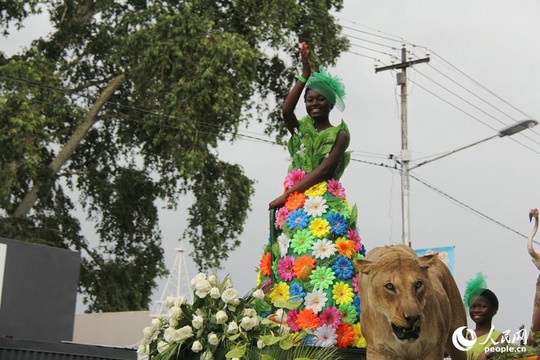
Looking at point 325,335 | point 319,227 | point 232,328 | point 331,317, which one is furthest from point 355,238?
point 232,328

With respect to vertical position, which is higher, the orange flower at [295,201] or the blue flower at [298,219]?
the orange flower at [295,201]

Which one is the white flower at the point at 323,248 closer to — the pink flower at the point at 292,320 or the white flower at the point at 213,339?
the pink flower at the point at 292,320

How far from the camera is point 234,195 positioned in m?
21.9

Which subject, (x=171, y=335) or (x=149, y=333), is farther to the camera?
(x=149, y=333)

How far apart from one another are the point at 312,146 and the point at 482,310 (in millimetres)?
1673

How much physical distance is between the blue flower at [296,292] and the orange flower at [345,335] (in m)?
0.34

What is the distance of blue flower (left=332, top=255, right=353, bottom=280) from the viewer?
Result: 20.3 feet

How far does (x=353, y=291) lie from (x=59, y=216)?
17429 millimetres

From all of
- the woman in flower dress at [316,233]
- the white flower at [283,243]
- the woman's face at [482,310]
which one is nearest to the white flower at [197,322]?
the woman in flower dress at [316,233]

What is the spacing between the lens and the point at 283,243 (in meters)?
6.48

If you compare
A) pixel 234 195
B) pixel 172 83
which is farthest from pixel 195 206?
pixel 172 83

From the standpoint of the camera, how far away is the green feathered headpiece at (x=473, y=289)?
6434 mm

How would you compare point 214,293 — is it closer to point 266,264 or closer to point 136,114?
point 266,264

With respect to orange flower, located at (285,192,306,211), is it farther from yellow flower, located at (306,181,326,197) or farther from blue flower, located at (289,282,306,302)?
blue flower, located at (289,282,306,302)
